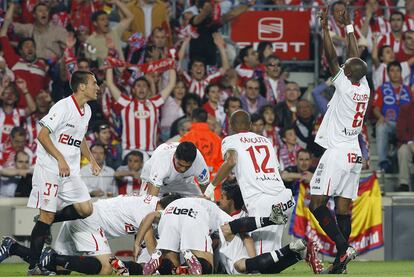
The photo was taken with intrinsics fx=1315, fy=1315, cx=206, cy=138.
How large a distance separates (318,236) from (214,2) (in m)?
4.94

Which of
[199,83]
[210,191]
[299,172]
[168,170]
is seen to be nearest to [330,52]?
[210,191]

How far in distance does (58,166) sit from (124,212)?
114cm

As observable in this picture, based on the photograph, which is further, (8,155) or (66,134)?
(8,155)

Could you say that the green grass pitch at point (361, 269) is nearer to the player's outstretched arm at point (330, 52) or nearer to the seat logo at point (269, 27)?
the player's outstretched arm at point (330, 52)

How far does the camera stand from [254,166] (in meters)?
14.1

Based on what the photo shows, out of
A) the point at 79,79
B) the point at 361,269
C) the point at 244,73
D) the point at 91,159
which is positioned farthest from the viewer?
the point at 244,73

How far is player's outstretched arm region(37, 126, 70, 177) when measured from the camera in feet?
43.3

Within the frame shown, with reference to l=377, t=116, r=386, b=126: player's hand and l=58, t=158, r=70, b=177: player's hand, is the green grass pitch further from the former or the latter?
l=377, t=116, r=386, b=126: player's hand

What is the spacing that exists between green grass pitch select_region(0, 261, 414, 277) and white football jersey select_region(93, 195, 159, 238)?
2.23ft

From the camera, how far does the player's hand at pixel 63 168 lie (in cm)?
1319

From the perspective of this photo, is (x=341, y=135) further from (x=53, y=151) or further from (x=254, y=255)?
(x=53, y=151)

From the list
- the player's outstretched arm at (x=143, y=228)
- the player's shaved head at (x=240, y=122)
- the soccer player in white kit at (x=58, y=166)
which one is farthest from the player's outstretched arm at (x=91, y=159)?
the player's shaved head at (x=240, y=122)

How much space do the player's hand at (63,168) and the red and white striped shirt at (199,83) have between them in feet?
22.0

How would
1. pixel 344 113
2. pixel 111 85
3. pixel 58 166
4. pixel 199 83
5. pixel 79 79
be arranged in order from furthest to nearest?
1. pixel 199 83
2. pixel 111 85
3. pixel 344 113
4. pixel 79 79
5. pixel 58 166
